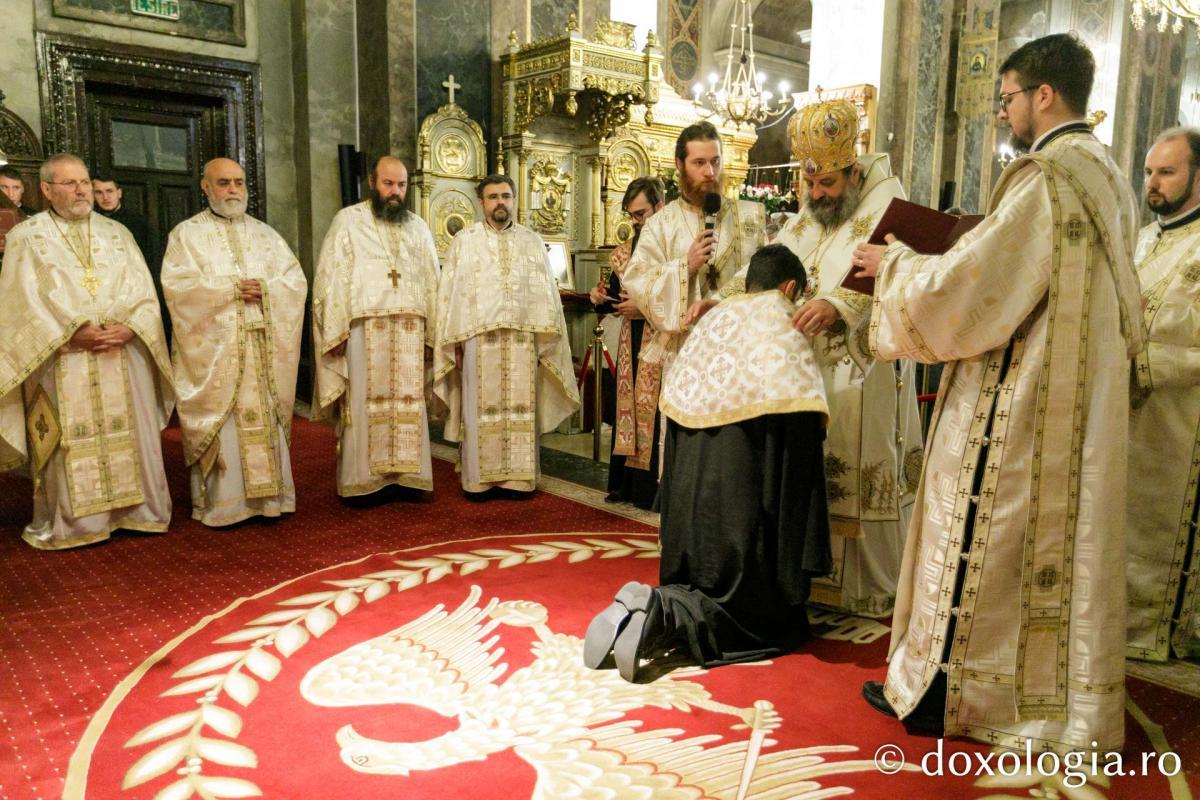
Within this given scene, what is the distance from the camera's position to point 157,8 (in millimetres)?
9156

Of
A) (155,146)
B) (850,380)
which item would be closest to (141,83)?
(155,146)

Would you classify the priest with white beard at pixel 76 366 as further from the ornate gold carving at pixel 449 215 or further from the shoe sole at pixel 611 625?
the ornate gold carving at pixel 449 215

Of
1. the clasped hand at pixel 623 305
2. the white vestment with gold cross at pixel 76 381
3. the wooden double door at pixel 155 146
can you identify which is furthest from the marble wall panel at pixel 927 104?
the white vestment with gold cross at pixel 76 381

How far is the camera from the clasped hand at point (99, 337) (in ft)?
16.1

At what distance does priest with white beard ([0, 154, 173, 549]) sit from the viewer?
15.9 feet

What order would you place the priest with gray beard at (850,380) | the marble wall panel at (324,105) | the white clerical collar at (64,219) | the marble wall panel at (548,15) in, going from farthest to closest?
the marble wall panel at (324,105) → the marble wall panel at (548,15) → the white clerical collar at (64,219) → the priest with gray beard at (850,380)

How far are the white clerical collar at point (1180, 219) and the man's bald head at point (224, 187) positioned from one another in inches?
191

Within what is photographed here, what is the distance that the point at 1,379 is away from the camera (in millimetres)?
4750

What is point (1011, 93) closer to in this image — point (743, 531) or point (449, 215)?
point (743, 531)

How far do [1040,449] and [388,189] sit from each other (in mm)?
4371

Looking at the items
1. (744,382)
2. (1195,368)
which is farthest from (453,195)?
(1195,368)

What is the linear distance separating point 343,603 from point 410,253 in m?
2.60

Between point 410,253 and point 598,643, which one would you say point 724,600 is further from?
point 410,253

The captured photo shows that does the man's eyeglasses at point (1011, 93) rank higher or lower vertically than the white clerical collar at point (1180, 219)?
higher
